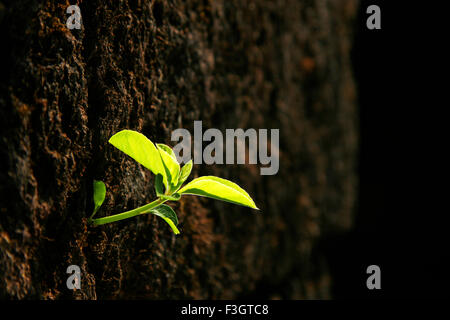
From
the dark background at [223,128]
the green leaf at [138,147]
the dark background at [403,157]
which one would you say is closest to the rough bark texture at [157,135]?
the dark background at [223,128]

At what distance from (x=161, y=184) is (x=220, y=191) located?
0.27 feet

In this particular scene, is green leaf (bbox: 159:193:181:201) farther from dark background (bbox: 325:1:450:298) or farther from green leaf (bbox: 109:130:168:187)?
dark background (bbox: 325:1:450:298)

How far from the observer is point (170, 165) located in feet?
1.90

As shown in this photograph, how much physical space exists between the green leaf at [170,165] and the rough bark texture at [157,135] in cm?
11

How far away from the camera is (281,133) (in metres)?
1.20

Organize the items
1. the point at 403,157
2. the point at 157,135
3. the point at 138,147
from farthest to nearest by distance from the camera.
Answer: the point at 403,157, the point at 157,135, the point at 138,147

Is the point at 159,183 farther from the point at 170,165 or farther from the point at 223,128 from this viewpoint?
the point at 223,128

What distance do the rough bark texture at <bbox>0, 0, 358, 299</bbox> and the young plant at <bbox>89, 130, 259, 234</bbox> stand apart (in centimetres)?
7

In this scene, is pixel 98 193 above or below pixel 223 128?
below

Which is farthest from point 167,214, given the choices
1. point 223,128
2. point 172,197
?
point 223,128

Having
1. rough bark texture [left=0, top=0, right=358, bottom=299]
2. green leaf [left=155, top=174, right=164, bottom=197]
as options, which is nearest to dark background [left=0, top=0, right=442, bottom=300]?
rough bark texture [left=0, top=0, right=358, bottom=299]

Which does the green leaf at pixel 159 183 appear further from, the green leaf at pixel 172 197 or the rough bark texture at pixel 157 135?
the rough bark texture at pixel 157 135

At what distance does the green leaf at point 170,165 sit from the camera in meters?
0.57

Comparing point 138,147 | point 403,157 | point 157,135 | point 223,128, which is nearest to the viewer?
point 138,147
